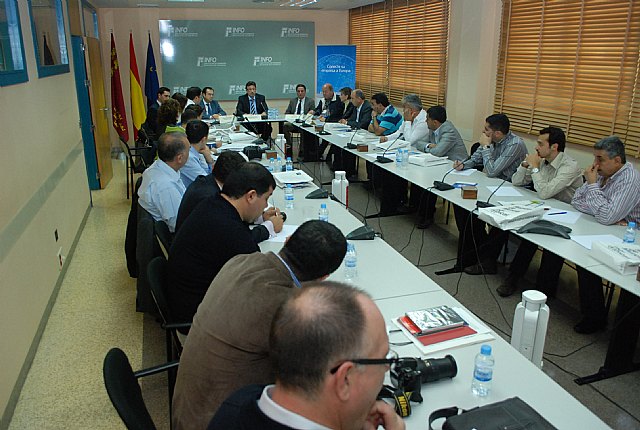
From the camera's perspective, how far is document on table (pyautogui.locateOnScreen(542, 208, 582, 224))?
10.9 feet

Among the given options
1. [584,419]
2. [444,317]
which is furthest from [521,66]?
[584,419]

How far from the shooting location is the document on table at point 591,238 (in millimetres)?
2922

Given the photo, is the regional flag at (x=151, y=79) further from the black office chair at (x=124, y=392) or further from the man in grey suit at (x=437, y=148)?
the black office chair at (x=124, y=392)

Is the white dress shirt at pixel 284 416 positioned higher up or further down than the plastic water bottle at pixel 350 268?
higher up

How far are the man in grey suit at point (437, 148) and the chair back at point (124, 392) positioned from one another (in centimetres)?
409

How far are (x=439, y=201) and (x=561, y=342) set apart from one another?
10.7ft

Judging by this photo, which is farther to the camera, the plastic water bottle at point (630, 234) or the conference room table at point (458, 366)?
the plastic water bottle at point (630, 234)

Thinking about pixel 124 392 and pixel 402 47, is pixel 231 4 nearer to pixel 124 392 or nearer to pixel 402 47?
pixel 402 47

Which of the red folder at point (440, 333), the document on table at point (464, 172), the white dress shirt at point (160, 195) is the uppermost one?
the white dress shirt at point (160, 195)

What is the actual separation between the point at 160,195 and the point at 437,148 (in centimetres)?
326

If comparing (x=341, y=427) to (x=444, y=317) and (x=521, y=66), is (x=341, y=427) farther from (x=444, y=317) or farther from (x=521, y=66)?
(x=521, y=66)

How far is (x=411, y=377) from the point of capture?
61.1 inches

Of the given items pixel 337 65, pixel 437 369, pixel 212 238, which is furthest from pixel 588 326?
pixel 337 65

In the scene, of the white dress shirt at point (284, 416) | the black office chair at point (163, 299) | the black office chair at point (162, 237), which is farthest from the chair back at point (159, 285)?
the white dress shirt at point (284, 416)
